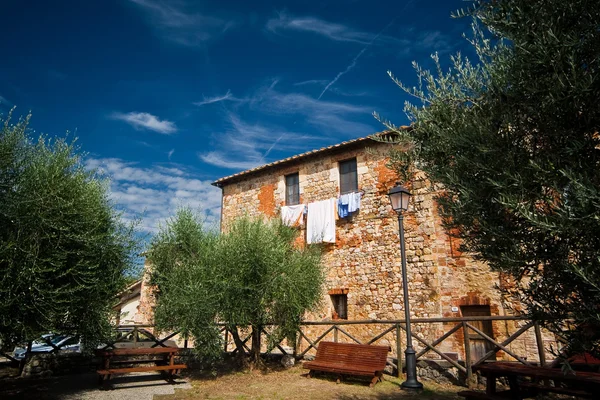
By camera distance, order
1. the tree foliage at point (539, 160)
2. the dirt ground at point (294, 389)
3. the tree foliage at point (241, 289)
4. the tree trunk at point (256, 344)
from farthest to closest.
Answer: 1. the tree trunk at point (256, 344)
2. the tree foliage at point (241, 289)
3. the dirt ground at point (294, 389)
4. the tree foliage at point (539, 160)

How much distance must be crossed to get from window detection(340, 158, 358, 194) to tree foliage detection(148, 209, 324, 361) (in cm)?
434

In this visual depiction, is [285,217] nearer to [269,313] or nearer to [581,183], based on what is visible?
[269,313]

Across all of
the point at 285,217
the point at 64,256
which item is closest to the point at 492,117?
the point at 64,256

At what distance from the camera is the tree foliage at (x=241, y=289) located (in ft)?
31.4

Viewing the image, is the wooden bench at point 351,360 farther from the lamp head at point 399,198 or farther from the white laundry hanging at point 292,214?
the white laundry hanging at point 292,214

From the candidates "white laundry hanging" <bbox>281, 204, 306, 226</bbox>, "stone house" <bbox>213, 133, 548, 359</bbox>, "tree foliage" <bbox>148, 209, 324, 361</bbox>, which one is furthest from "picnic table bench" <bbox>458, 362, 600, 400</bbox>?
"white laundry hanging" <bbox>281, 204, 306, 226</bbox>

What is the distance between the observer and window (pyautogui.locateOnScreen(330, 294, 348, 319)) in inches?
563

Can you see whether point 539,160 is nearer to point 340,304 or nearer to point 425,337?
point 425,337

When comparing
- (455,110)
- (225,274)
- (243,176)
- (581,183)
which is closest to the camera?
(581,183)

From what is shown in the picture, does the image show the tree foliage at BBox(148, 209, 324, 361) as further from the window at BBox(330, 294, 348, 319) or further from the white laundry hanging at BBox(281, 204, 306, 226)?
the white laundry hanging at BBox(281, 204, 306, 226)

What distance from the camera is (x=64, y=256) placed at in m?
6.63

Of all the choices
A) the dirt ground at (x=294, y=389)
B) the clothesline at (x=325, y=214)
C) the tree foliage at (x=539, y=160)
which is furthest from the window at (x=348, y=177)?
the tree foliage at (x=539, y=160)

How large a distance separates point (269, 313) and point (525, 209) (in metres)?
7.98

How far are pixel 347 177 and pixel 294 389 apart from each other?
8.62 m
